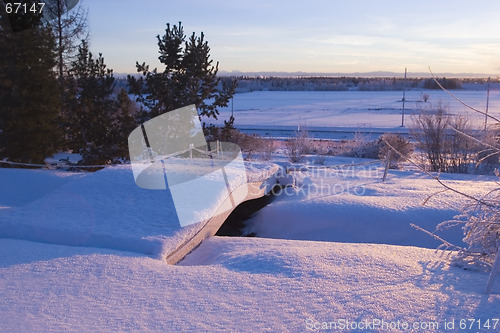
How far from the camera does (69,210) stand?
8102 mm

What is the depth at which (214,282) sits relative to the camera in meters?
5.25

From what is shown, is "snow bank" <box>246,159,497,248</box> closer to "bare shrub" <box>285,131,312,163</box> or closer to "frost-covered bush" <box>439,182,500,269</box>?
"frost-covered bush" <box>439,182,500,269</box>

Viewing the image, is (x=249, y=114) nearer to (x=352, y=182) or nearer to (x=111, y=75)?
(x=111, y=75)

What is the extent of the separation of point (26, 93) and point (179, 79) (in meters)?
4.91

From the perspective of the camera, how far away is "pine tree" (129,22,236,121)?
1611 centimetres

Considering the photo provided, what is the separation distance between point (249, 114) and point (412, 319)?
52840 millimetres

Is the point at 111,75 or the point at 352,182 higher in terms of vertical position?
the point at 111,75

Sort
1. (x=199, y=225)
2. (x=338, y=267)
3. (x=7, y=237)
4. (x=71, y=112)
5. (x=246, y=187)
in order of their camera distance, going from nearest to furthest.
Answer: (x=338, y=267) → (x=7, y=237) → (x=199, y=225) → (x=246, y=187) → (x=71, y=112)

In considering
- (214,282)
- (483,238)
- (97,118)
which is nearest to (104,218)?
(214,282)

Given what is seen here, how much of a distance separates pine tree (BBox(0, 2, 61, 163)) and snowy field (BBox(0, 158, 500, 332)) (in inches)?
259

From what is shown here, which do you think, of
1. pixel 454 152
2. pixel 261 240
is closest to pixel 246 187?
pixel 261 240

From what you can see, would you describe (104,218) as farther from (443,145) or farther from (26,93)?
(443,145)

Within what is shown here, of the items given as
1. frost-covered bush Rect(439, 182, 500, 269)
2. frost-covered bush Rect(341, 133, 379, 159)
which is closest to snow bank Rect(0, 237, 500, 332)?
frost-covered bush Rect(439, 182, 500, 269)

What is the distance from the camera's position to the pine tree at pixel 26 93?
1455 centimetres
